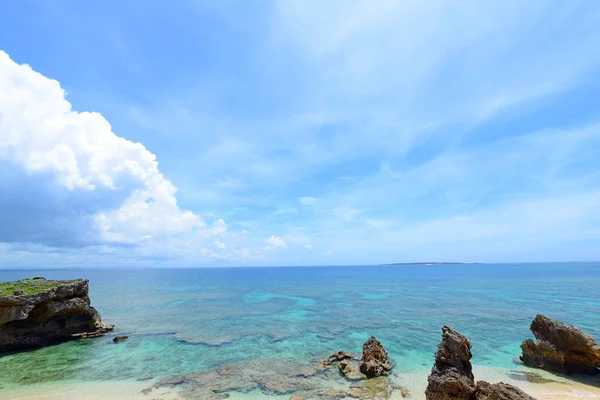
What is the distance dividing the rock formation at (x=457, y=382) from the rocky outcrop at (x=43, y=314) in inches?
1422

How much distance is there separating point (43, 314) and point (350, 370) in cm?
3256

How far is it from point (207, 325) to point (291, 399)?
27142 millimetres

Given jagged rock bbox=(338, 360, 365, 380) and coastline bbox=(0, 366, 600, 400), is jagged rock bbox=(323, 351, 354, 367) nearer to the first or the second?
jagged rock bbox=(338, 360, 365, 380)

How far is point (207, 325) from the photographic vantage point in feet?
139

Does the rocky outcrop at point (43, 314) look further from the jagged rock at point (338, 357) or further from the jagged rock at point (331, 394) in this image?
the jagged rock at point (331, 394)

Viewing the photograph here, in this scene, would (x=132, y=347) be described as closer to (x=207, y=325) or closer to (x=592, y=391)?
(x=207, y=325)

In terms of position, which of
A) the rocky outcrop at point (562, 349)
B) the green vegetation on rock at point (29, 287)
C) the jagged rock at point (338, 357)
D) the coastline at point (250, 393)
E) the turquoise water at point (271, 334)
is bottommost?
the turquoise water at point (271, 334)

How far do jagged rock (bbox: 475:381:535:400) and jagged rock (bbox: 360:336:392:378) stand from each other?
28.3ft

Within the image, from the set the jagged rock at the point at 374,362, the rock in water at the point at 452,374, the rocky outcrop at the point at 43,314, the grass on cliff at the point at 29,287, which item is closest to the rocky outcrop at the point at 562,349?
the rock in water at the point at 452,374

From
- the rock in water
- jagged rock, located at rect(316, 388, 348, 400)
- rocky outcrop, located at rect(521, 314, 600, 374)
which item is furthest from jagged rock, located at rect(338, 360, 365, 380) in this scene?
rocky outcrop, located at rect(521, 314, 600, 374)

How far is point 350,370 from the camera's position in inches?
908

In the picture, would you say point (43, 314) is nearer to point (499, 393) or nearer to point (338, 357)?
point (338, 357)

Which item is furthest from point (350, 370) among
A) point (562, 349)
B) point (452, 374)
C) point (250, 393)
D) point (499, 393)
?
point (562, 349)

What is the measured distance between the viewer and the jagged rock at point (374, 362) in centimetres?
2248
